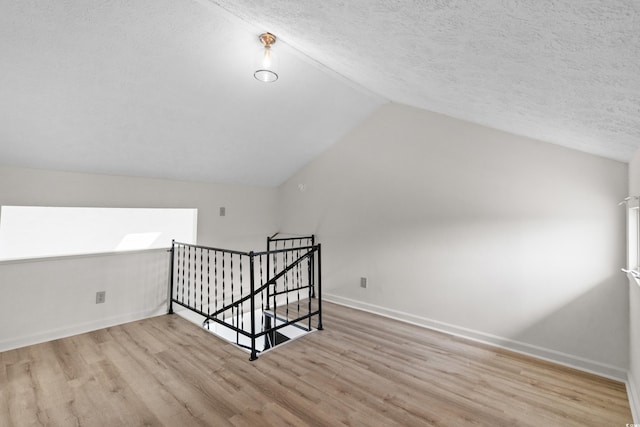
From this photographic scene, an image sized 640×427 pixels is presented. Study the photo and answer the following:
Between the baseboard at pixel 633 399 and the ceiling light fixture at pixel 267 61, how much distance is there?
3509mm

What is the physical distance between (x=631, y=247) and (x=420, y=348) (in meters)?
1.90

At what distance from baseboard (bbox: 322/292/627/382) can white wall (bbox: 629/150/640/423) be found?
17 centimetres

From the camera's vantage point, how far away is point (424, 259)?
11.6ft

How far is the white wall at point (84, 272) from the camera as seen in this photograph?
287 centimetres

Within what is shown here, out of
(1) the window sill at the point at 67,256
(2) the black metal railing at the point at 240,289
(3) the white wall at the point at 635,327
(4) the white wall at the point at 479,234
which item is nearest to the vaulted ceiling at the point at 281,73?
(3) the white wall at the point at 635,327

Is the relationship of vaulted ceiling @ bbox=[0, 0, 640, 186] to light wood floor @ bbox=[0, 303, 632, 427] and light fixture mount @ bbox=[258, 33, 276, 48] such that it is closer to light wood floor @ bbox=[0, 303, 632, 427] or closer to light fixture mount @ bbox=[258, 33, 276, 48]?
light fixture mount @ bbox=[258, 33, 276, 48]

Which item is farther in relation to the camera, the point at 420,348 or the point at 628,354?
the point at 420,348

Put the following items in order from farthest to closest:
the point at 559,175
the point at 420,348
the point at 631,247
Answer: the point at 420,348 → the point at 559,175 → the point at 631,247

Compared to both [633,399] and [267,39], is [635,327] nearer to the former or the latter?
[633,399]

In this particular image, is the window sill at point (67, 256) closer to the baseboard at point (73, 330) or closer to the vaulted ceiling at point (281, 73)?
the baseboard at point (73, 330)

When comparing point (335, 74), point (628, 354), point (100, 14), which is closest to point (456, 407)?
point (628, 354)

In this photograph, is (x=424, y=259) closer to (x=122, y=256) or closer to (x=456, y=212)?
(x=456, y=212)

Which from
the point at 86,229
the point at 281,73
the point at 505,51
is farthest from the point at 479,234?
the point at 86,229

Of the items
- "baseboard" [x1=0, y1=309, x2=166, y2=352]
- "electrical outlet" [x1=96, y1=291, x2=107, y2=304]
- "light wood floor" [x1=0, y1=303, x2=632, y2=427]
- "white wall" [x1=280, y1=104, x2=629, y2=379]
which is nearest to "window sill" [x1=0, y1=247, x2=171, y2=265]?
"electrical outlet" [x1=96, y1=291, x2=107, y2=304]
